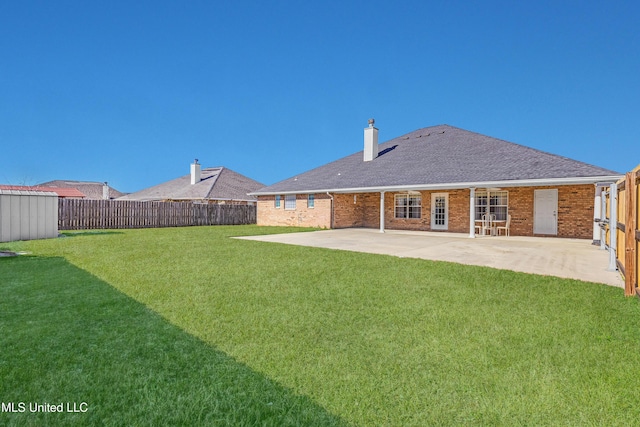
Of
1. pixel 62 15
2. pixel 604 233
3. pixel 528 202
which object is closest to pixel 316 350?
pixel 604 233

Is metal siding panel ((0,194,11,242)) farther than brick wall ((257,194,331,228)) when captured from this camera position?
No

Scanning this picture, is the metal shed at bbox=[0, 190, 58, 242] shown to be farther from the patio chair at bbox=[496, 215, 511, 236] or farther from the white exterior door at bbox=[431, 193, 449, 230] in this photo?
the patio chair at bbox=[496, 215, 511, 236]

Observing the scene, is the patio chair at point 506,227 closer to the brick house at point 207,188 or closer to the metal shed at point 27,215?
the metal shed at point 27,215

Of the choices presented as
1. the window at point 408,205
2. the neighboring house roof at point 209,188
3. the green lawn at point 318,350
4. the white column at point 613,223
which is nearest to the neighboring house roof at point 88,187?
the neighboring house roof at point 209,188

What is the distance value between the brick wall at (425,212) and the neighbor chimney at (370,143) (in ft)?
10.0

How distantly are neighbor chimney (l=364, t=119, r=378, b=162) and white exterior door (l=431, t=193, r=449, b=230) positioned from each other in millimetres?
5793

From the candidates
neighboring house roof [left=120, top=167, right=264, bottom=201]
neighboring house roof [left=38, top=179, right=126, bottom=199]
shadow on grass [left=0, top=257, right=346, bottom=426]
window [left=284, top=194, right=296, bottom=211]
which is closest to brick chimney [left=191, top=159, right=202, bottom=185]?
neighboring house roof [left=120, top=167, right=264, bottom=201]

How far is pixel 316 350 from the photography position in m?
3.08

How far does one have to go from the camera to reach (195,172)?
33406 mm

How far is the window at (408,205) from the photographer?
62.3ft

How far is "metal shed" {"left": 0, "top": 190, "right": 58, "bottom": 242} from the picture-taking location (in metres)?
11.3

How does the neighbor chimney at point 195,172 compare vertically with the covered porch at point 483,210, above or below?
above

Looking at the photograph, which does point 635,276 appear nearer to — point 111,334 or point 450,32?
point 111,334

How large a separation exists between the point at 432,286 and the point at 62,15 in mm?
27424
